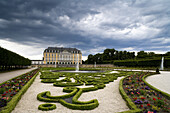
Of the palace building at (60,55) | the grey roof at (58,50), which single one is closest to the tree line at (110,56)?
the palace building at (60,55)

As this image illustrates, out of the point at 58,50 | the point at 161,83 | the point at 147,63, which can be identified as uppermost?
the point at 58,50

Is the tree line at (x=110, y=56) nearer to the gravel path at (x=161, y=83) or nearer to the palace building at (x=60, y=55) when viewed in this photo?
the palace building at (x=60, y=55)

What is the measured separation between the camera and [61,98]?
4.63 metres

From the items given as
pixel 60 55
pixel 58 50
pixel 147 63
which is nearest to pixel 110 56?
pixel 60 55

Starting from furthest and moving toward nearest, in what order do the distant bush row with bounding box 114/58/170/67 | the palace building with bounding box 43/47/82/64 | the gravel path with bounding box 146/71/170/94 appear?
the palace building with bounding box 43/47/82/64, the distant bush row with bounding box 114/58/170/67, the gravel path with bounding box 146/71/170/94

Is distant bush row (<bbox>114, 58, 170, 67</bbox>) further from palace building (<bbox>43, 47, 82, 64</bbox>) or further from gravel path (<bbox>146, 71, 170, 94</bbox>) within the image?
palace building (<bbox>43, 47, 82, 64</bbox>)

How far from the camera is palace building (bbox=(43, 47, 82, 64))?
2805 inches

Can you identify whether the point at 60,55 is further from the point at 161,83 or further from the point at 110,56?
the point at 161,83

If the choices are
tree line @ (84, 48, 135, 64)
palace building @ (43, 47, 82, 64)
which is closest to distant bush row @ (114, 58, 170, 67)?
tree line @ (84, 48, 135, 64)

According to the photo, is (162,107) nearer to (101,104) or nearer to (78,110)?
(101,104)

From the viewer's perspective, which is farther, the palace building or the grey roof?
the grey roof

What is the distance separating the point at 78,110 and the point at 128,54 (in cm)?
6615

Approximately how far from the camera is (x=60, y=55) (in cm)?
7250

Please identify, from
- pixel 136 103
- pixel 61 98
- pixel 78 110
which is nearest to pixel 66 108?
pixel 78 110
